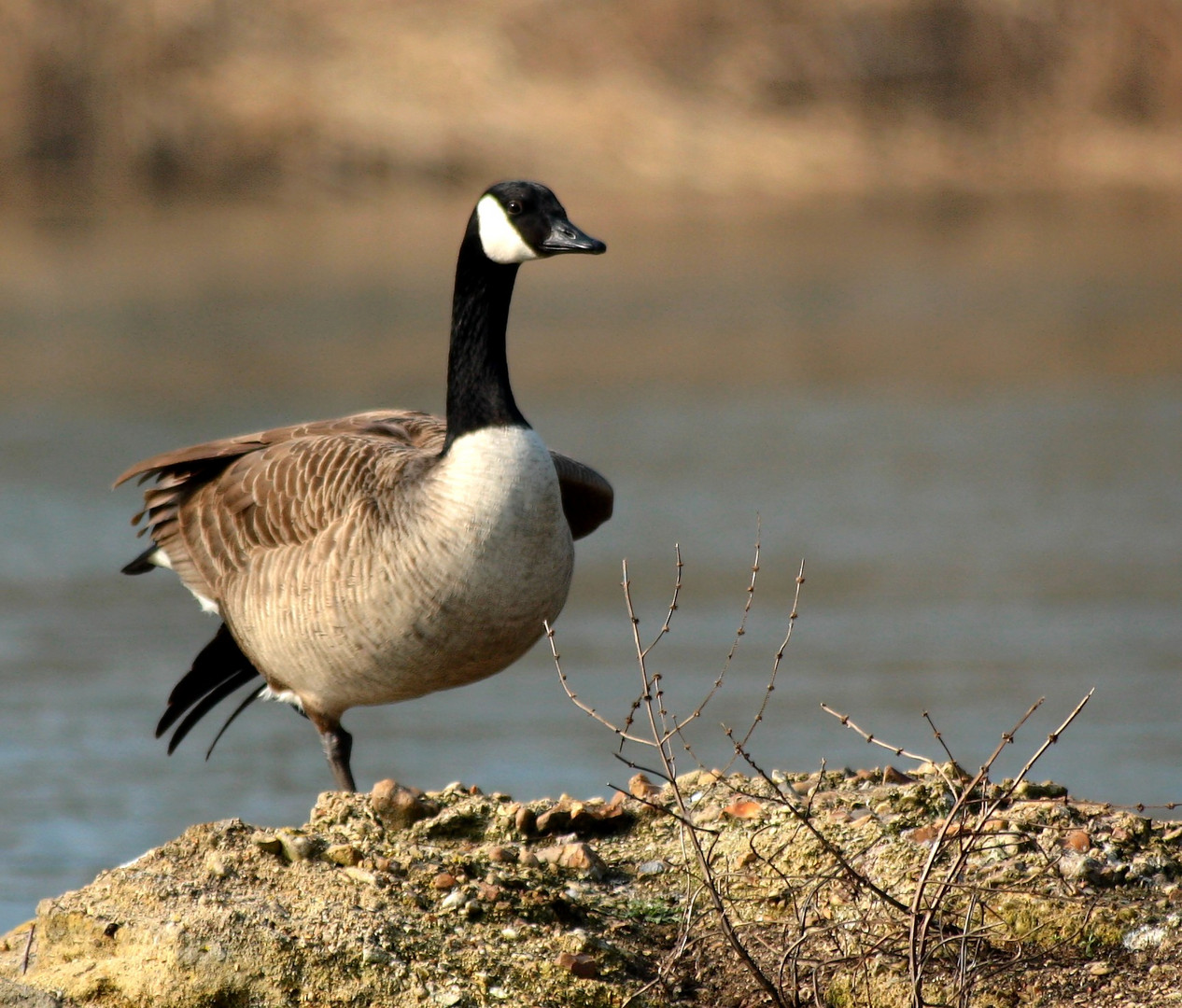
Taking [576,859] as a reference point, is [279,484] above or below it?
above

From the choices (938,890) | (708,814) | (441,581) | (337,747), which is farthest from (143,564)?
(938,890)

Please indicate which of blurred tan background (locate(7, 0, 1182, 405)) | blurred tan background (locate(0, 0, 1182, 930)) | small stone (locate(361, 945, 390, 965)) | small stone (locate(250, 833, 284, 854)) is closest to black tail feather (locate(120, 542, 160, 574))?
blurred tan background (locate(0, 0, 1182, 930))

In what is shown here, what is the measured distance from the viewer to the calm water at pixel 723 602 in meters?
8.13

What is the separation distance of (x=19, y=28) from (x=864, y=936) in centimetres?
3198

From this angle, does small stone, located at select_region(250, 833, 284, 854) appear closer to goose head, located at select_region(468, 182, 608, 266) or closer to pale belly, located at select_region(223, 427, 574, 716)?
pale belly, located at select_region(223, 427, 574, 716)

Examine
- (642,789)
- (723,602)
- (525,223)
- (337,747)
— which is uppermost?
(525,223)

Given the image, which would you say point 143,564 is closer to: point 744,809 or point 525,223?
point 525,223

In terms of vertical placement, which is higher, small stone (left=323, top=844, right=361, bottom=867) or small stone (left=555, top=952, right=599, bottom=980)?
small stone (left=323, top=844, right=361, bottom=867)

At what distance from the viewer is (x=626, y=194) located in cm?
2922

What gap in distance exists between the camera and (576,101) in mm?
30922

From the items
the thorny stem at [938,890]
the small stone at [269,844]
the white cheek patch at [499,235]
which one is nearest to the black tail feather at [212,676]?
the white cheek patch at [499,235]

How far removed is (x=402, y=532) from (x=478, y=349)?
0.65m

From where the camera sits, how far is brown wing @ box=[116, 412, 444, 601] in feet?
16.7

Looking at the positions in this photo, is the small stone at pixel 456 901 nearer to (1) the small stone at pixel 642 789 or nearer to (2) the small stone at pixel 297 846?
(2) the small stone at pixel 297 846
